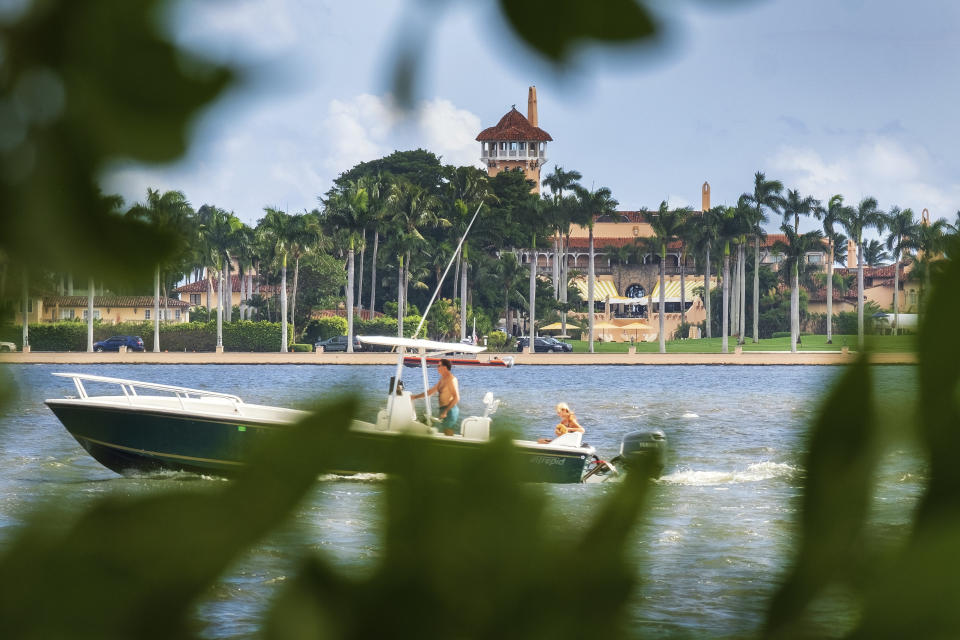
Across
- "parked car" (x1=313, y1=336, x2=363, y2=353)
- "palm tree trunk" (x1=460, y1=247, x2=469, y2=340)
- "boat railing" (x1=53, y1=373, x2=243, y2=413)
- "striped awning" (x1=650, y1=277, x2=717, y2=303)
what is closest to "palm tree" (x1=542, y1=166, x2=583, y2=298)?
"palm tree trunk" (x1=460, y1=247, x2=469, y2=340)

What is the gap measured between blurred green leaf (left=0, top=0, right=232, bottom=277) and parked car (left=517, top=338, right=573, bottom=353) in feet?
221

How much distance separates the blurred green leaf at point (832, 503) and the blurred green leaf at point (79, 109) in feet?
0.68

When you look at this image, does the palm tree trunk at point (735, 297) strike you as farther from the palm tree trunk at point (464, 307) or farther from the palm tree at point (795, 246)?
the palm tree trunk at point (464, 307)

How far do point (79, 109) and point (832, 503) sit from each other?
25 centimetres

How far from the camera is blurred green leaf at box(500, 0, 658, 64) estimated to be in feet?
1.10

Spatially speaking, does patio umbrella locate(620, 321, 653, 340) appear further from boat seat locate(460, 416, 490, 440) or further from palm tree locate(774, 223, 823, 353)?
boat seat locate(460, 416, 490, 440)

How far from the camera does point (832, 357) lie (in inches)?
13.4

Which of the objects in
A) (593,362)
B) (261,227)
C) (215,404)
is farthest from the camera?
(593,362)

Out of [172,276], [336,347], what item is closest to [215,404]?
[172,276]

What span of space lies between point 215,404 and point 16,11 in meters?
16.7

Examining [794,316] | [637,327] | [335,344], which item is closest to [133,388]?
[335,344]

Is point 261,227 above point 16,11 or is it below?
above

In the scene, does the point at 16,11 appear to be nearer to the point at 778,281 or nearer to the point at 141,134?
the point at 141,134

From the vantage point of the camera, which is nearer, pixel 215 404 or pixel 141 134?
pixel 141 134
